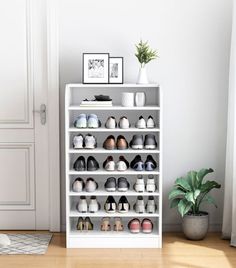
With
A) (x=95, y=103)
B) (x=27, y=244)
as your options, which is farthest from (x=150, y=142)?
(x=27, y=244)

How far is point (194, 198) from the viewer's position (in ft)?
14.3

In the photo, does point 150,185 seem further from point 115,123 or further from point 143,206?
point 115,123

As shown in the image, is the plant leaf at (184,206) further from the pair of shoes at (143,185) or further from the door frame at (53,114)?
the door frame at (53,114)

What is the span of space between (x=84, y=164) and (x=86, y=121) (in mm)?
315

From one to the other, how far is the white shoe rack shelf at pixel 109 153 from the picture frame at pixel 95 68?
0.05 m

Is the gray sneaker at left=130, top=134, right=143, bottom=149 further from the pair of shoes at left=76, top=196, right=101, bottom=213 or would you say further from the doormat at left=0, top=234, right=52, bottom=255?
the doormat at left=0, top=234, right=52, bottom=255

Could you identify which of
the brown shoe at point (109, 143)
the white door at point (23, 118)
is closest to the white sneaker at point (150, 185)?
the brown shoe at point (109, 143)

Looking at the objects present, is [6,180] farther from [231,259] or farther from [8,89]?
[231,259]

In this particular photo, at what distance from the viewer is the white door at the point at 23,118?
455 centimetres

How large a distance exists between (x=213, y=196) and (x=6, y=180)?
5.37 ft

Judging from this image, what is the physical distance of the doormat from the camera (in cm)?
416

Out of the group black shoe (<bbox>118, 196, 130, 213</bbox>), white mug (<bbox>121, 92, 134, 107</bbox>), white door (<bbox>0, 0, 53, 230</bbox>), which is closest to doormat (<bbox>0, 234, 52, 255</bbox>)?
white door (<bbox>0, 0, 53, 230</bbox>)

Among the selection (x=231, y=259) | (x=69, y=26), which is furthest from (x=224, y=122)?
(x=69, y=26)

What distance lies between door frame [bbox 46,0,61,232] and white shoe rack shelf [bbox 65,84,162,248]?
14 centimetres
